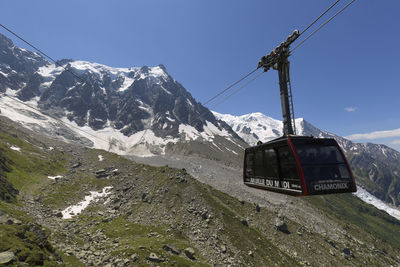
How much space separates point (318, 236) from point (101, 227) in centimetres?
8116

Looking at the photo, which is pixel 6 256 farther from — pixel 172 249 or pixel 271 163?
pixel 271 163

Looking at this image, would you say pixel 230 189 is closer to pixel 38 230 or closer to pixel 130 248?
pixel 130 248

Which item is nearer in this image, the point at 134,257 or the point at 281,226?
the point at 134,257

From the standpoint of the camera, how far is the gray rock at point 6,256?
22.9 meters

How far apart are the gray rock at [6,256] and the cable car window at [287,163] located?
31.3m

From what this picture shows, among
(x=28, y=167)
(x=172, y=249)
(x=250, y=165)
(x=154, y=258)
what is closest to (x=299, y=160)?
(x=250, y=165)

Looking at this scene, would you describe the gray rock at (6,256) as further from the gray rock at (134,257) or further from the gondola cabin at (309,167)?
the gondola cabin at (309,167)

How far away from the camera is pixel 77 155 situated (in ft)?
506

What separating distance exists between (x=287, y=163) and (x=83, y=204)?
84.7 m

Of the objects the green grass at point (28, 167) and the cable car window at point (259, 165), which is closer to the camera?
the cable car window at point (259, 165)

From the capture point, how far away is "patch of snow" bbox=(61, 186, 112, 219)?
68.5 meters

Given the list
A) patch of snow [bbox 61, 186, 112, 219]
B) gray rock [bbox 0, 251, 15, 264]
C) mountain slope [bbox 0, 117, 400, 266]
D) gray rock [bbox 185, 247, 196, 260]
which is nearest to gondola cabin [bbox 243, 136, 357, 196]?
gray rock [bbox 0, 251, 15, 264]

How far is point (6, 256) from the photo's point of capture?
2380cm

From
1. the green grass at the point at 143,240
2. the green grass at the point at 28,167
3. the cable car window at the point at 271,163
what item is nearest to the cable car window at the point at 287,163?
the cable car window at the point at 271,163
